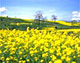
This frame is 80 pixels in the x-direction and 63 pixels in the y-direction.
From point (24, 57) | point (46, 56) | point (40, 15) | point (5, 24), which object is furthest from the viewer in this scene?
point (40, 15)

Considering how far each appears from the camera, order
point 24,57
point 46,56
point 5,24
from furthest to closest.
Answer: point 5,24, point 24,57, point 46,56

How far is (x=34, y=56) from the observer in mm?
5504

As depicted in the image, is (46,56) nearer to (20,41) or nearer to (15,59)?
(15,59)

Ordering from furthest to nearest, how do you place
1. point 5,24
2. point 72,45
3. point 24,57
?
1. point 5,24
2. point 72,45
3. point 24,57

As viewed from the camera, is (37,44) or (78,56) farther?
(37,44)

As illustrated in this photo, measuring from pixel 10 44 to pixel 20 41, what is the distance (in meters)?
0.37

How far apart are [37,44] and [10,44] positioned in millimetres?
1129

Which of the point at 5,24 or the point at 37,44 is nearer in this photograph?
the point at 37,44

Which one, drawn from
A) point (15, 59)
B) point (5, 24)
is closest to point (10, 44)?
point (15, 59)

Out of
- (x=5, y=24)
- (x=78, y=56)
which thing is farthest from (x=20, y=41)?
(x=5, y=24)

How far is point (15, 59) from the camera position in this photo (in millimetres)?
5320

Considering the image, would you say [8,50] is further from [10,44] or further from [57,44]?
[57,44]

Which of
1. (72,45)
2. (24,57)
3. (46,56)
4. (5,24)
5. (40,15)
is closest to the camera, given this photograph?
(46,56)

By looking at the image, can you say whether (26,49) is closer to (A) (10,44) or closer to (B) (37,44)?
(B) (37,44)
